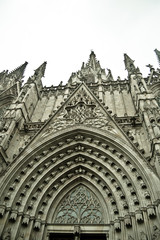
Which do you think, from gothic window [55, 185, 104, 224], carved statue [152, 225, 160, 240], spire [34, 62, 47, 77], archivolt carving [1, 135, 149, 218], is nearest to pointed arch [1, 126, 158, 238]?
archivolt carving [1, 135, 149, 218]

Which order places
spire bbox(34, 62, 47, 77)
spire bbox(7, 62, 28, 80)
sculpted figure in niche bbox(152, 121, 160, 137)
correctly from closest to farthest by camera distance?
sculpted figure in niche bbox(152, 121, 160, 137)
spire bbox(34, 62, 47, 77)
spire bbox(7, 62, 28, 80)

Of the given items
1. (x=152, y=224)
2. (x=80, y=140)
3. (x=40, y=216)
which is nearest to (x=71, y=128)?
(x=80, y=140)

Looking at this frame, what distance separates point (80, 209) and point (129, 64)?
11.4m

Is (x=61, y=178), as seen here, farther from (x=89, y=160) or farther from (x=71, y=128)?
(x=71, y=128)

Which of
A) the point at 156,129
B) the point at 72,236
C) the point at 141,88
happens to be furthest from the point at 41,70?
the point at 72,236

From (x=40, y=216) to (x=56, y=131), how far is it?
399 cm

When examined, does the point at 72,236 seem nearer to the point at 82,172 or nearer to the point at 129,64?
the point at 82,172

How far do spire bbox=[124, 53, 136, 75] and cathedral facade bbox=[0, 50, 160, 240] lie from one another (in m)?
2.67

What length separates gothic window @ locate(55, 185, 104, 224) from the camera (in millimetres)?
8539

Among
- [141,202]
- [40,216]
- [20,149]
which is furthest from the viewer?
[20,149]

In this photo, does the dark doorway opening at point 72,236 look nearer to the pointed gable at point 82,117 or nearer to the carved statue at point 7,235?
the carved statue at point 7,235

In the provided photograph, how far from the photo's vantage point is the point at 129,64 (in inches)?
634

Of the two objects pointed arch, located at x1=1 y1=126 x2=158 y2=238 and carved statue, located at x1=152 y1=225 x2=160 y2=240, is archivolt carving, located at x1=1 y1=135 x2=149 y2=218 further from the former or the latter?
carved statue, located at x1=152 y1=225 x2=160 y2=240

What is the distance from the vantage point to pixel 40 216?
8.32m
